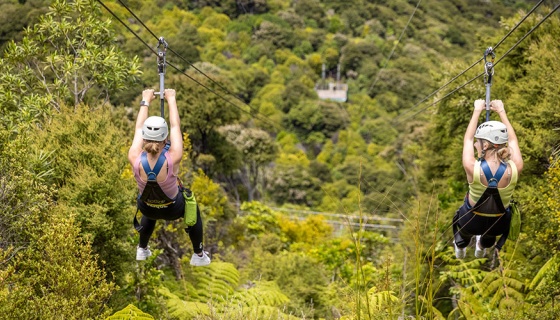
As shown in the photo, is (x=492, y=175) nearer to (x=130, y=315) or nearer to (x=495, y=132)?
(x=495, y=132)

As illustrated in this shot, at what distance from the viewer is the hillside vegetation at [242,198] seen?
629 centimetres

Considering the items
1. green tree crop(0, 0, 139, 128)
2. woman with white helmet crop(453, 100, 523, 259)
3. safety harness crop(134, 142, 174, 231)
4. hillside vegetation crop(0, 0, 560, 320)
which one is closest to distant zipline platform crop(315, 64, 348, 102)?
hillside vegetation crop(0, 0, 560, 320)

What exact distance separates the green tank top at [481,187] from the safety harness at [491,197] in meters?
0.03

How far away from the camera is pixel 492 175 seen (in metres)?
5.10

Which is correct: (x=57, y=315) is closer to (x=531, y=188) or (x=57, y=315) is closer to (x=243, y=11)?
(x=531, y=188)

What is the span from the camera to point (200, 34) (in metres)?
61.0

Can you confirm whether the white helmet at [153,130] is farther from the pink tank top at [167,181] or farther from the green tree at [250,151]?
the green tree at [250,151]

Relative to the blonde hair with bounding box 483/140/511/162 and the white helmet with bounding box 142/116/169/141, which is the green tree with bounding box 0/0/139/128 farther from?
the blonde hair with bounding box 483/140/511/162

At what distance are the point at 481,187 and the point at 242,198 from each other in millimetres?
26925

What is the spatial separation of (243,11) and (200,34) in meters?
13.1

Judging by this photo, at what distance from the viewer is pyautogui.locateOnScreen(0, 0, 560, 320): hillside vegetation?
6.29 metres

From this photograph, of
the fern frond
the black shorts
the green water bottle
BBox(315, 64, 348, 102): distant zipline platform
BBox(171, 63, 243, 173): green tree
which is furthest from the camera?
BBox(315, 64, 348, 102): distant zipline platform

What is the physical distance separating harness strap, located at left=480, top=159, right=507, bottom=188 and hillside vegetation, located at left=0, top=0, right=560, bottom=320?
585mm

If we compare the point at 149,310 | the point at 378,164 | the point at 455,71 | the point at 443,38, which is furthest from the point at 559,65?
the point at 443,38
